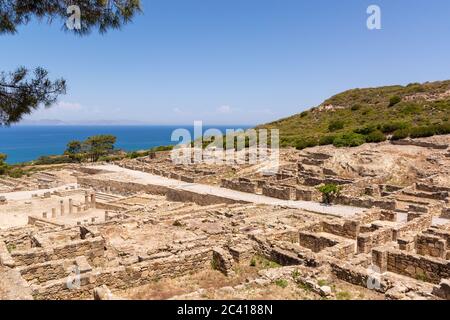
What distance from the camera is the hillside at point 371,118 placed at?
125 feet

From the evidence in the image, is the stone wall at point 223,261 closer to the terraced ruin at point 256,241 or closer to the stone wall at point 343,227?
the terraced ruin at point 256,241

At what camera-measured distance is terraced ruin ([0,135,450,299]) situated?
7789 millimetres

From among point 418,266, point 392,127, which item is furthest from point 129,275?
point 392,127

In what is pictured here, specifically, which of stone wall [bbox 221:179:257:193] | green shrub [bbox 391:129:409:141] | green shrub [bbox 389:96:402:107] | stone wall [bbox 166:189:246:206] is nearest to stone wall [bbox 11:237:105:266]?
stone wall [bbox 166:189:246:206]

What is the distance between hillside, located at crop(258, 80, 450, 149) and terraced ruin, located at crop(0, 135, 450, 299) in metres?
8.68

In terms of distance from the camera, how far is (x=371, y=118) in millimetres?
53406

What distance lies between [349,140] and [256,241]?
2974 cm

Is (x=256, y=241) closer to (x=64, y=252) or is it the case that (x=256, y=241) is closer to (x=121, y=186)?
(x=64, y=252)

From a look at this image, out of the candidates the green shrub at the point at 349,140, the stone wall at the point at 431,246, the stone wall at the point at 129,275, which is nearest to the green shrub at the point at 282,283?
the stone wall at the point at 129,275

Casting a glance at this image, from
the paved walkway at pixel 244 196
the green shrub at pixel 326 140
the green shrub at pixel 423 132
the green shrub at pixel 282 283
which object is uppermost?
the green shrub at pixel 423 132

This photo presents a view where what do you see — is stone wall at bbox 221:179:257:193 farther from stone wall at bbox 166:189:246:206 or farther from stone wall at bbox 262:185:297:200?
stone wall at bbox 166:189:246:206

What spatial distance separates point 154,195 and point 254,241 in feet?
60.9
